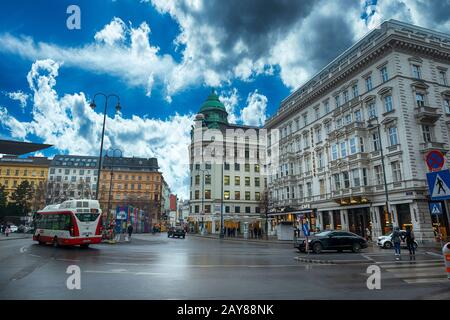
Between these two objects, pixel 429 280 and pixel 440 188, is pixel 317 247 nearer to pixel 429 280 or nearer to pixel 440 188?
pixel 429 280

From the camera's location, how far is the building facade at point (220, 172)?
70.5m

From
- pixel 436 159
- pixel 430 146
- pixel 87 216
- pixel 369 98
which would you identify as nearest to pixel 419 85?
pixel 369 98

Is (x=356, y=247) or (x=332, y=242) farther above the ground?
(x=332, y=242)

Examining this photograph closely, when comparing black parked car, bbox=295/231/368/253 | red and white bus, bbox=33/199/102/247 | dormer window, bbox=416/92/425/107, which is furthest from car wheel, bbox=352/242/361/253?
dormer window, bbox=416/92/425/107

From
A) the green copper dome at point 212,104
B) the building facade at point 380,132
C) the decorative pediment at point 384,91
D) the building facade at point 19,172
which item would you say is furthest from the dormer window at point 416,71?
the building facade at point 19,172

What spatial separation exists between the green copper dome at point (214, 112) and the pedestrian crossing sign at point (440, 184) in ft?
216

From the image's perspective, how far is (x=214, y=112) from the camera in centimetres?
7556

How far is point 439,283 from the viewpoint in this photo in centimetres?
879

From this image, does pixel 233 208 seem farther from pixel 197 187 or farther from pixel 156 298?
pixel 156 298

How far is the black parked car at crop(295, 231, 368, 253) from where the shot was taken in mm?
20500

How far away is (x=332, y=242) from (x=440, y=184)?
1306cm

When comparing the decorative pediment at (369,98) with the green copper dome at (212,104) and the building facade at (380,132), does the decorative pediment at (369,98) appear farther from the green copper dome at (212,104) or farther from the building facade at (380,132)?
the green copper dome at (212,104)

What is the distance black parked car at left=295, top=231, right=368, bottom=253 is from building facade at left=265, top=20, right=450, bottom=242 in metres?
9.70
